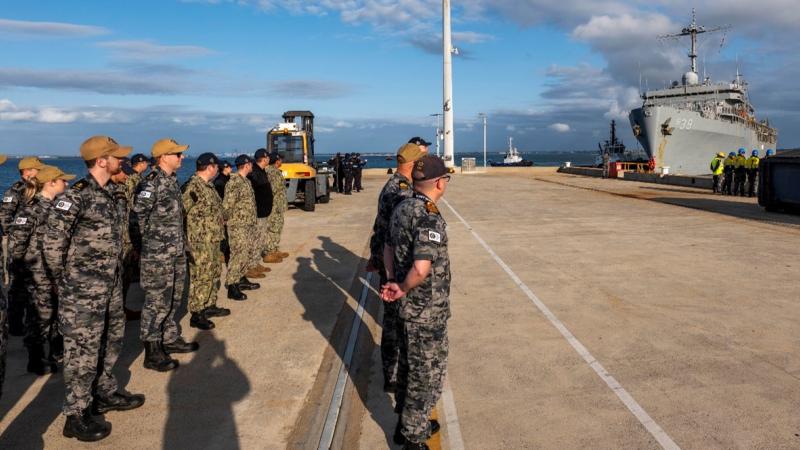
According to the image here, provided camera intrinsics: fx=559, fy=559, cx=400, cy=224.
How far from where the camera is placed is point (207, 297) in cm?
634

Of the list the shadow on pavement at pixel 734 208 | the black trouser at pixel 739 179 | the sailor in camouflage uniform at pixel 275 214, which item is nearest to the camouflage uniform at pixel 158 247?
the sailor in camouflage uniform at pixel 275 214

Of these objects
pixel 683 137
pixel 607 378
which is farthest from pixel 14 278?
pixel 683 137

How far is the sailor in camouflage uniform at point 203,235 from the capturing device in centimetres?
605

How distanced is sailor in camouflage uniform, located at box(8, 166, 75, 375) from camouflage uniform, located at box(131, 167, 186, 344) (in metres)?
0.82

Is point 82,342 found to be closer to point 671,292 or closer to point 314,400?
point 314,400

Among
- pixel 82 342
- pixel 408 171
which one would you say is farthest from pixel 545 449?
pixel 82 342

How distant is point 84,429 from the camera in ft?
12.5

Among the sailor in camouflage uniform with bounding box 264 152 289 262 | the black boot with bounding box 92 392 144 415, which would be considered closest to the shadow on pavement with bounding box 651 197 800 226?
the sailor in camouflage uniform with bounding box 264 152 289 262

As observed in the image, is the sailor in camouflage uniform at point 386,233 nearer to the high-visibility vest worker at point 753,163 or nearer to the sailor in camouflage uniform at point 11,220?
the sailor in camouflage uniform at point 11,220

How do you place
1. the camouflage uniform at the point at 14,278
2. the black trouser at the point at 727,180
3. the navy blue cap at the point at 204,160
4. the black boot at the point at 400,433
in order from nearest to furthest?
the black boot at the point at 400,433, the camouflage uniform at the point at 14,278, the navy blue cap at the point at 204,160, the black trouser at the point at 727,180

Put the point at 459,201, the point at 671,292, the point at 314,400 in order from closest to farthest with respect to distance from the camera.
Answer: the point at 314,400, the point at 671,292, the point at 459,201

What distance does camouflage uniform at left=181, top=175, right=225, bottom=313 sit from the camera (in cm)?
604

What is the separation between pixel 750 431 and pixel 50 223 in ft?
16.8

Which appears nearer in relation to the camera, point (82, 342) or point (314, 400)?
point (82, 342)
